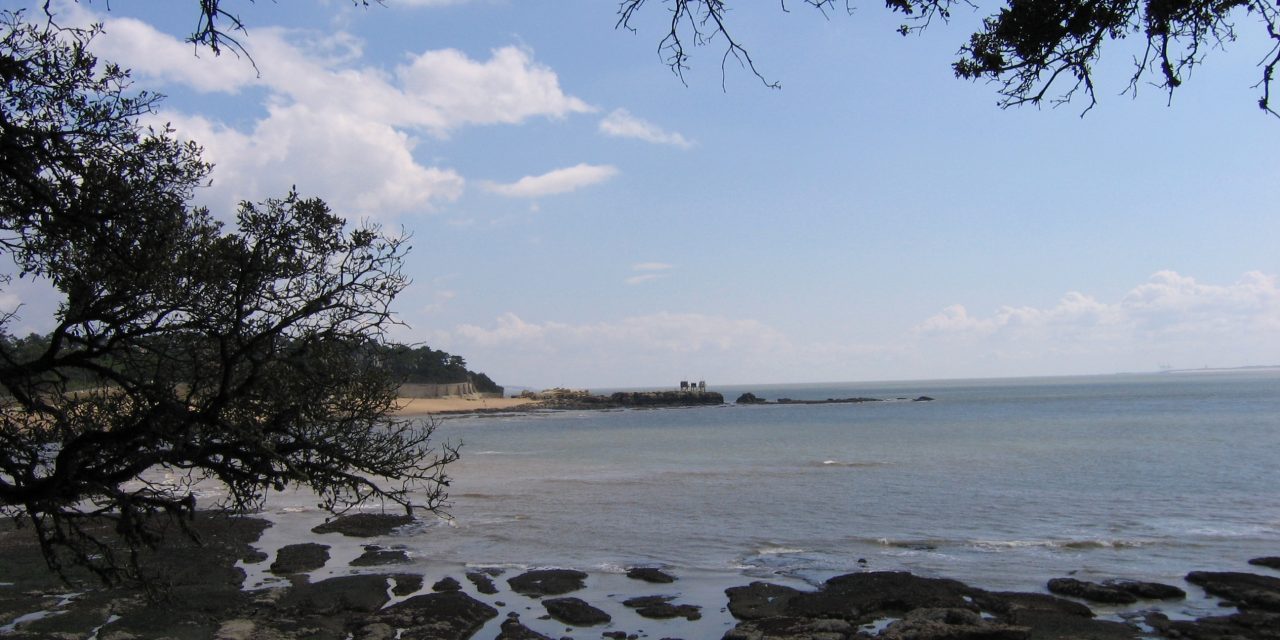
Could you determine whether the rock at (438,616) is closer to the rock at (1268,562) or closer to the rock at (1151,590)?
the rock at (1151,590)

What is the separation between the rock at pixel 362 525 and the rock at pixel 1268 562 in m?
17.9

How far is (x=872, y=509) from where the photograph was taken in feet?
86.2

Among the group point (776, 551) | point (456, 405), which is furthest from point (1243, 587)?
point (456, 405)

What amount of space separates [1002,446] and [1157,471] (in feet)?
47.3

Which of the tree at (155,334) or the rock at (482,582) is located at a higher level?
the tree at (155,334)

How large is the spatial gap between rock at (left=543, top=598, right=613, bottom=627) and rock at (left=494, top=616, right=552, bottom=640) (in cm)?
73

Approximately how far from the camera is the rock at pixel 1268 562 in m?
17.4

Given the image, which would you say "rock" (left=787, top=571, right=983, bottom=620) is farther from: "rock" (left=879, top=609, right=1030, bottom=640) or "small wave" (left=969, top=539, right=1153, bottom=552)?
"small wave" (left=969, top=539, right=1153, bottom=552)

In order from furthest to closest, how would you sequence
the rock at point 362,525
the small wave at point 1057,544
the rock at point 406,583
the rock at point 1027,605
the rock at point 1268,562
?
the rock at point 362,525, the small wave at point 1057,544, the rock at point 1268,562, the rock at point 406,583, the rock at point 1027,605

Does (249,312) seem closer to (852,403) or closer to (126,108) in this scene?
(126,108)

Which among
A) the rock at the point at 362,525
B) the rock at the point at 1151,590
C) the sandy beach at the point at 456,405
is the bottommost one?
the rock at the point at 1151,590

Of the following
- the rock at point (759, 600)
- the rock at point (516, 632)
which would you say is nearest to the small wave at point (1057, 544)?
the rock at point (759, 600)

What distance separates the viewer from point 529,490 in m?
31.5

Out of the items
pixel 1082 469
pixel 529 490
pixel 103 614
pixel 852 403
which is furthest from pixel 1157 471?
pixel 852 403
